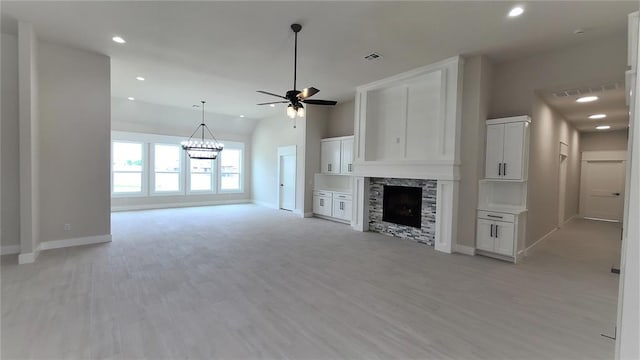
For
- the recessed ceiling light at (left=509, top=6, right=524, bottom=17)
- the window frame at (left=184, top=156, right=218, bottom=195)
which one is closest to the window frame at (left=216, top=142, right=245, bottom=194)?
the window frame at (left=184, top=156, right=218, bottom=195)

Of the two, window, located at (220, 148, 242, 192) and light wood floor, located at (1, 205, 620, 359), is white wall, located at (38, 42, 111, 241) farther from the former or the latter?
window, located at (220, 148, 242, 192)

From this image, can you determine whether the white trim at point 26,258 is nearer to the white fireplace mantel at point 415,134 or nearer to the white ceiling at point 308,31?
the white ceiling at point 308,31

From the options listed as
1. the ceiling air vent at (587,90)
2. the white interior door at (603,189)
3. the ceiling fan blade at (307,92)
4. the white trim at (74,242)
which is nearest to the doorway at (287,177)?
the ceiling fan blade at (307,92)

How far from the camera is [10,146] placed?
15.5 ft

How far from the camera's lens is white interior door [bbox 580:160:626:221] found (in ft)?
30.3

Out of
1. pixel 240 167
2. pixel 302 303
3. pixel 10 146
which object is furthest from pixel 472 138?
pixel 240 167

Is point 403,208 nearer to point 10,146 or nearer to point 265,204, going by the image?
point 265,204

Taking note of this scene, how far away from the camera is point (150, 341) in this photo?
240cm

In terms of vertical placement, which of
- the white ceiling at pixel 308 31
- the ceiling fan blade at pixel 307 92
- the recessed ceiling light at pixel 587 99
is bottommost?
the ceiling fan blade at pixel 307 92

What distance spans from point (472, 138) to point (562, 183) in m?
4.54

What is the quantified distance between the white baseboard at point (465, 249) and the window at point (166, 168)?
31.6 feet

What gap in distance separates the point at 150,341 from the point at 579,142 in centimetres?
1248

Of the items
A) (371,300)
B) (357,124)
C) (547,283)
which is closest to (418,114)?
(357,124)

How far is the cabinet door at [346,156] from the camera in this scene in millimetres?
8062
